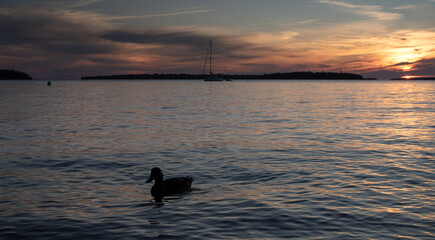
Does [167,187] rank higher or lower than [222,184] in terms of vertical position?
higher

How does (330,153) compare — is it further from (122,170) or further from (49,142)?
(49,142)

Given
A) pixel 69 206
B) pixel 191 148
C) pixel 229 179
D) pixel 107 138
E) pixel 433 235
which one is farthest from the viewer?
pixel 107 138

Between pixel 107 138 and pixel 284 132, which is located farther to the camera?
pixel 284 132

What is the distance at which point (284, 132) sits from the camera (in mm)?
29531

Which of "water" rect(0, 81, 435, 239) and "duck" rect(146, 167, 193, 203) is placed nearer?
"water" rect(0, 81, 435, 239)

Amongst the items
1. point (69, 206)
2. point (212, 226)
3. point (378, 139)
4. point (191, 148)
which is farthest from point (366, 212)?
point (378, 139)

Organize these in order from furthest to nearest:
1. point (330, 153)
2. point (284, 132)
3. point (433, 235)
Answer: point (284, 132) < point (330, 153) < point (433, 235)

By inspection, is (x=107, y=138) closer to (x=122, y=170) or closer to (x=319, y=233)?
(x=122, y=170)

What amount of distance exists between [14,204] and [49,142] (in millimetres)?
12860

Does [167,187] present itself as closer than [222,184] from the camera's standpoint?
Yes

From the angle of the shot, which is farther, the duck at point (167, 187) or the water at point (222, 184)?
the duck at point (167, 187)

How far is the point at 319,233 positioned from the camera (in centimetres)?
999

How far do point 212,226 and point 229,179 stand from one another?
5.26 metres

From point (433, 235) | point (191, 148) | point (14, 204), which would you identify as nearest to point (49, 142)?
point (191, 148)
